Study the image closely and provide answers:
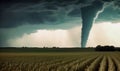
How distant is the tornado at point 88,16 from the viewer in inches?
533

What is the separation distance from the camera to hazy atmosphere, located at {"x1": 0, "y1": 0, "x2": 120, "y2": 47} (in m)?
13.4

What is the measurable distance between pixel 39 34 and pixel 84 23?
178cm

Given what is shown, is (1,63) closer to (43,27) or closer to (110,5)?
(43,27)

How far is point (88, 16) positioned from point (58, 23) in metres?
1.18

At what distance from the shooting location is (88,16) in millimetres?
13664

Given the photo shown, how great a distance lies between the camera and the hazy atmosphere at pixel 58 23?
13.4m

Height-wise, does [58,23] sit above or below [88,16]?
below

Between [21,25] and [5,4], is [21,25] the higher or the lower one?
the lower one

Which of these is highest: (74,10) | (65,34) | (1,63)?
(74,10)

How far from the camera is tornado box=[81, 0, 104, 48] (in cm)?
1353

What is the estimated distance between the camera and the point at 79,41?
45.1 feet

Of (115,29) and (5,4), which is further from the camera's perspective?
(5,4)

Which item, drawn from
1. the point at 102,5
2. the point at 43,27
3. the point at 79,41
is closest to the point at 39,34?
the point at 43,27

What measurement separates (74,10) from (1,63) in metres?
3.40
